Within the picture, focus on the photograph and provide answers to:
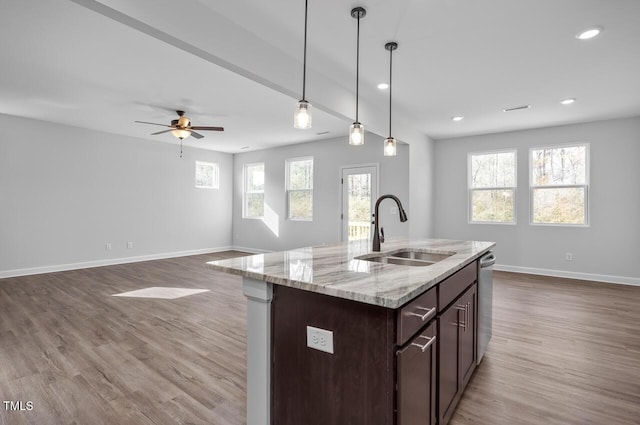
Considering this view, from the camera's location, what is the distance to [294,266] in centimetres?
168

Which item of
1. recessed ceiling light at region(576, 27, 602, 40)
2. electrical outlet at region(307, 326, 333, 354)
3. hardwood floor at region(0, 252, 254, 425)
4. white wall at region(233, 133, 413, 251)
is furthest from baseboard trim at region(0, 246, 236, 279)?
recessed ceiling light at region(576, 27, 602, 40)

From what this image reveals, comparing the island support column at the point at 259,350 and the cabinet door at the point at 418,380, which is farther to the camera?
the island support column at the point at 259,350

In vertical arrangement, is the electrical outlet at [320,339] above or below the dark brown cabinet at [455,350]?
above

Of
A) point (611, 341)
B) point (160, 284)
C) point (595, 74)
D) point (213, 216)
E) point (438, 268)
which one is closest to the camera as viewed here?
point (438, 268)

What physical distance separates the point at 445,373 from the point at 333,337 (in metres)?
0.76

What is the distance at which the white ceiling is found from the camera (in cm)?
245

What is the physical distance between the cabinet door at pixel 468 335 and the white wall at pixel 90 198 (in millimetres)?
6794

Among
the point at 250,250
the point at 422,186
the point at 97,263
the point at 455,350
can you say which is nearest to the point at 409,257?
the point at 455,350

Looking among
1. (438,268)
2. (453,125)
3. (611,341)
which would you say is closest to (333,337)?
(438,268)

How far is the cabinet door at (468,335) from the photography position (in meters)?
1.96

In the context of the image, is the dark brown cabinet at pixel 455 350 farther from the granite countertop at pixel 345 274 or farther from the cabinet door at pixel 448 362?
the granite countertop at pixel 345 274

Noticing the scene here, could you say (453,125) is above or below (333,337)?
above

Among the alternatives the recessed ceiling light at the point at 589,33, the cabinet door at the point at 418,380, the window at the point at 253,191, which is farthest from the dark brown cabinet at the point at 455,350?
the window at the point at 253,191

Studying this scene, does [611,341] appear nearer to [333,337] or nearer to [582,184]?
[333,337]
